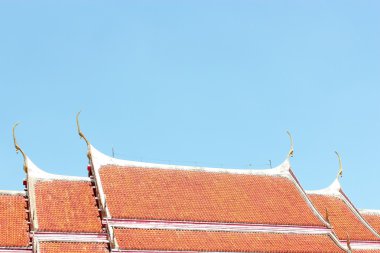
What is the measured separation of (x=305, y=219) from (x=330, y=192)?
5185 mm

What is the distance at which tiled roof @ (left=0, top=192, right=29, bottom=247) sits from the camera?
28.5 m

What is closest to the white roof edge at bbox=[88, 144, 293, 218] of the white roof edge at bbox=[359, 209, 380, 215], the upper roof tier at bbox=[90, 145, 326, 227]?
the upper roof tier at bbox=[90, 145, 326, 227]

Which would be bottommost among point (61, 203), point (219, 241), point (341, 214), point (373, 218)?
point (219, 241)

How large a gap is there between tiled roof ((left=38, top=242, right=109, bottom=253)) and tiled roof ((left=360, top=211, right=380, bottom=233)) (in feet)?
52.2

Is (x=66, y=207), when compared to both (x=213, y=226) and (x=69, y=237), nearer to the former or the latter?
(x=69, y=237)

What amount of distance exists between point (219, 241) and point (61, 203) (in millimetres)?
7262

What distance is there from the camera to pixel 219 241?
98.6ft

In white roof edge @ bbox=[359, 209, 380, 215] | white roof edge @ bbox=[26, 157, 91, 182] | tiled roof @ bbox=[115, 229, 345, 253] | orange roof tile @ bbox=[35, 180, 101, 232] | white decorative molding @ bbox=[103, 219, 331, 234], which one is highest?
white roof edge @ bbox=[26, 157, 91, 182]

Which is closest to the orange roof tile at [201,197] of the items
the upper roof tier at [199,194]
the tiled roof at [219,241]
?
the upper roof tier at [199,194]

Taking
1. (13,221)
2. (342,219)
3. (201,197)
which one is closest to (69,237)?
(13,221)

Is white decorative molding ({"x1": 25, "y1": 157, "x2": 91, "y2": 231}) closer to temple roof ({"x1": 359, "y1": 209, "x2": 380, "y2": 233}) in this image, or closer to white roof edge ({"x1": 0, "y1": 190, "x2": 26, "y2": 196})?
white roof edge ({"x1": 0, "y1": 190, "x2": 26, "y2": 196})

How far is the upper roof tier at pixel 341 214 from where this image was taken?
34688 mm

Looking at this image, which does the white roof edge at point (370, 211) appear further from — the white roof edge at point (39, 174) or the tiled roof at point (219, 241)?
the white roof edge at point (39, 174)

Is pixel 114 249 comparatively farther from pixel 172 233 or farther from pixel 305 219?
pixel 305 219
